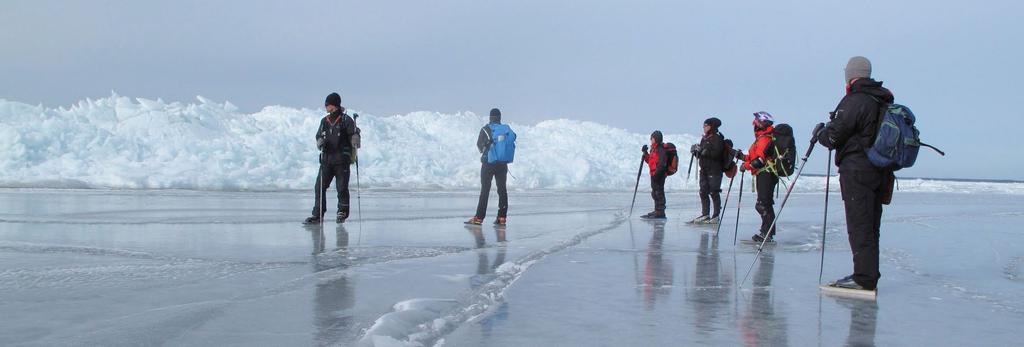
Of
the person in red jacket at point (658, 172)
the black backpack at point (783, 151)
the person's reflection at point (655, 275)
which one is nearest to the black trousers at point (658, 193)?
the person in red jacket at point (658, 172)

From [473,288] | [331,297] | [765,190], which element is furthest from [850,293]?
[765,190]

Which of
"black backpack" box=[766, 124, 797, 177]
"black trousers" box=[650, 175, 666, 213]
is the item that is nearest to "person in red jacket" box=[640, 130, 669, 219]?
"black trousers" box=[650, 175, 666, 213]

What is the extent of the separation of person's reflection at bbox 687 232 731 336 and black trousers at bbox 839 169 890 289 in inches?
32.3

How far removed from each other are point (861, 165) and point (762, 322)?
58.9 inches

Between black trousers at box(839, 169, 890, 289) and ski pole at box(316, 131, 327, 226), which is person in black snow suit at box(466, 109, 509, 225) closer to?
ski pole at box(316, 131, 327, 226)

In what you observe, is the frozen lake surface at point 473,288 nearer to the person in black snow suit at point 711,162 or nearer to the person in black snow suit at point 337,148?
the person in black snow suit at point 337,148

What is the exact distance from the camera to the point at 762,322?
387cm

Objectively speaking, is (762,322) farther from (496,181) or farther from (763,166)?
(496,181)

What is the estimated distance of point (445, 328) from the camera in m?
3.55

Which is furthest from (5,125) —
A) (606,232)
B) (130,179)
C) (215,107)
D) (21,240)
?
(606,232)

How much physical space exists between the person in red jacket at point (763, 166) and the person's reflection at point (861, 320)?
3.66 metres

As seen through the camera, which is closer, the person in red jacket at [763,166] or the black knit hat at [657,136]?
the person in red jacket at [763,166]

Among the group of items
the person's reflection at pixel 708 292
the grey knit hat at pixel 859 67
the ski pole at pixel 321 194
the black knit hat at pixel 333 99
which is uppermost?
the black knit hat at pixel 333 99

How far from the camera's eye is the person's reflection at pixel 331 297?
3410mm
